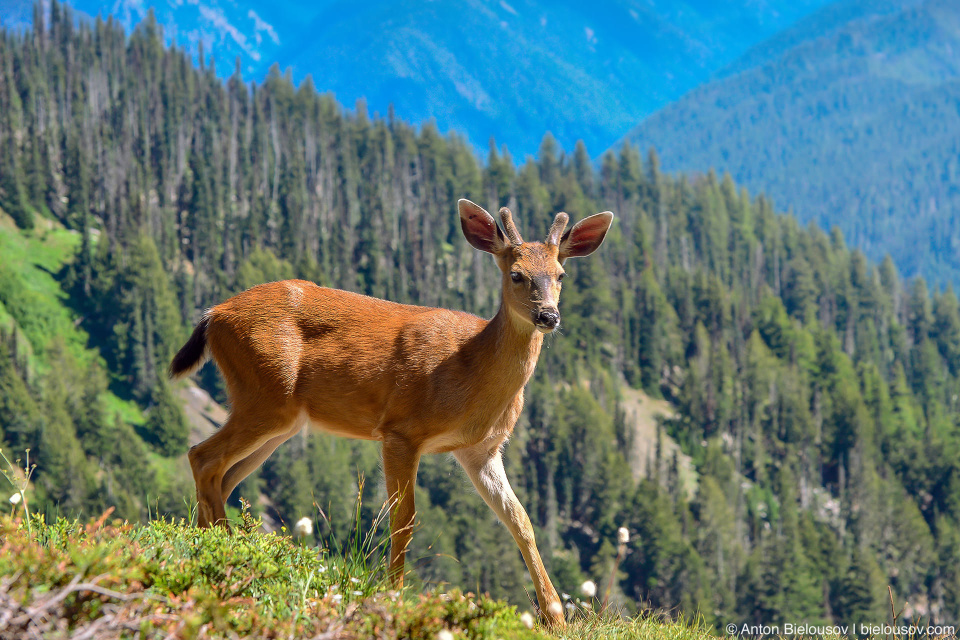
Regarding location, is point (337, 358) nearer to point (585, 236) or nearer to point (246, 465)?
point (246, 465)

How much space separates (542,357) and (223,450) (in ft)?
425

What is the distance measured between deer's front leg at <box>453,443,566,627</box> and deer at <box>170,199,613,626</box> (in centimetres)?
1

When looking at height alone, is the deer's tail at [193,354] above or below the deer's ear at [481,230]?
below

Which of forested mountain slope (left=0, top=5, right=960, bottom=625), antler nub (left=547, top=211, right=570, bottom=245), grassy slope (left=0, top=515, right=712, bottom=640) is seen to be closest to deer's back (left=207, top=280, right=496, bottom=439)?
antler nub (left=547, top=211, right=570, bottom=245)

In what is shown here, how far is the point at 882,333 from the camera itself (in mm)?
194750

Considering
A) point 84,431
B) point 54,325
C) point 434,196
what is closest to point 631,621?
point 84,431

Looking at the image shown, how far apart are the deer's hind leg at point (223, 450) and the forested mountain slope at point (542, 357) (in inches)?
3624

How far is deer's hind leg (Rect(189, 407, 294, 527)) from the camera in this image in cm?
859

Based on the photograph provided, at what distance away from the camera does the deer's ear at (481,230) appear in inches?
356

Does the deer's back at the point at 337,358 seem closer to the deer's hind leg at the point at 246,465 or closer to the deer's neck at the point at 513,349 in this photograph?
the deer's neck at the point at 513,349

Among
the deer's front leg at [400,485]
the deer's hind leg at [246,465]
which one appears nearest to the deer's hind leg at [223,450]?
the deer's hind leg at [246,465]

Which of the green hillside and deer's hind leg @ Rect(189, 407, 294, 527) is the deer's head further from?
the green hillside

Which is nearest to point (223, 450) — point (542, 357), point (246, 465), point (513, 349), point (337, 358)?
point (246, 465)

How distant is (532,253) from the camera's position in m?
8.86
